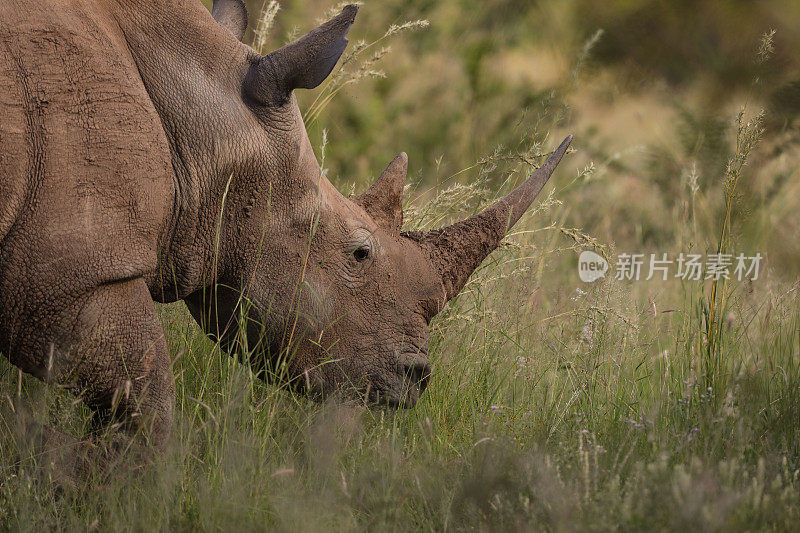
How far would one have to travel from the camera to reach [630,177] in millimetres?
9969

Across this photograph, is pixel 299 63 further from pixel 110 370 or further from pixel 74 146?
pixel 110 370

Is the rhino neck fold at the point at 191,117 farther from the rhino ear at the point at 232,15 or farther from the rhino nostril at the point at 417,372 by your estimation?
the rhino nostril at the point at 417,372

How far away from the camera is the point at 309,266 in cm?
374

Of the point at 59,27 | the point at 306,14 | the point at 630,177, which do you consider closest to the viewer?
the point at 59,27

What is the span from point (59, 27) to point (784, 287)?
12.0 ft

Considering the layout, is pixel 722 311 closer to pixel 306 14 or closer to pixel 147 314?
pixel 147 314

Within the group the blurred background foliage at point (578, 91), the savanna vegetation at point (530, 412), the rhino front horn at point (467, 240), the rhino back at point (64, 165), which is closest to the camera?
the savanna vegetation at point (530, 412)

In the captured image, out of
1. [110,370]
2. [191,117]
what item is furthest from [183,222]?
[110,370]

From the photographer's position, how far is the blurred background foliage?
877 centimetres

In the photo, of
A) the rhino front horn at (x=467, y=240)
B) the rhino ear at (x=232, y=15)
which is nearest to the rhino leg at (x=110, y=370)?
the rhino front horn at (x=467, y=240)

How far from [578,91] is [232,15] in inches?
248

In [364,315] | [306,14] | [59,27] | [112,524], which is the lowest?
[112,524]

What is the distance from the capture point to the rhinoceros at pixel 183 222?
3000mm

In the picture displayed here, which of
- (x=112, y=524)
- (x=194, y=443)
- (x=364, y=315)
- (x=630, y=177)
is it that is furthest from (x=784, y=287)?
(x=630, y=177)
